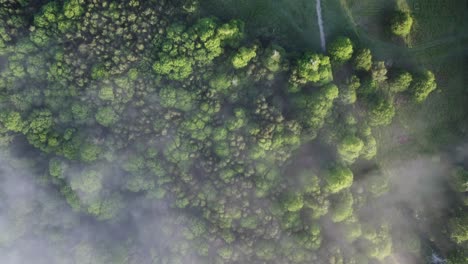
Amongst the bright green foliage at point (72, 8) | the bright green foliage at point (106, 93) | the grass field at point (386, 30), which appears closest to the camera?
the bright green foliage at point (72, 8)

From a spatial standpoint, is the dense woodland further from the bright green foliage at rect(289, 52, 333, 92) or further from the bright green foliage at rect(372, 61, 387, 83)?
the bright green foliage at rect(372, 61, 387, 83)

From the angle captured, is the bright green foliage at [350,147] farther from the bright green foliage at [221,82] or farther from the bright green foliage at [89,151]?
the bright green foliage at [89,151]

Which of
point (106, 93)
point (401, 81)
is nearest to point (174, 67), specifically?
point (106, 93)

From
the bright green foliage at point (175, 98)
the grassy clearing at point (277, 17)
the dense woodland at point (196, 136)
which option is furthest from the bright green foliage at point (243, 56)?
the bright green foliage at point (175, 98)

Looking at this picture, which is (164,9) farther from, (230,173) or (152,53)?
(230,173)

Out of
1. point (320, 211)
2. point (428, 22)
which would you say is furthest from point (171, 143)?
point (428, 22)

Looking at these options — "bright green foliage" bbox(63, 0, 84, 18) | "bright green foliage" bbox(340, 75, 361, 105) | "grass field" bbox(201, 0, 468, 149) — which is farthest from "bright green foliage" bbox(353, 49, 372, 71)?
"bright green foliage" bbox(63, 0, 84, 18)

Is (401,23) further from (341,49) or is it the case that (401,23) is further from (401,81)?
(341,49)

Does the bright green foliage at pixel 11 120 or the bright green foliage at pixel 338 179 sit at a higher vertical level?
the bright green foliage at pixel 11 120
